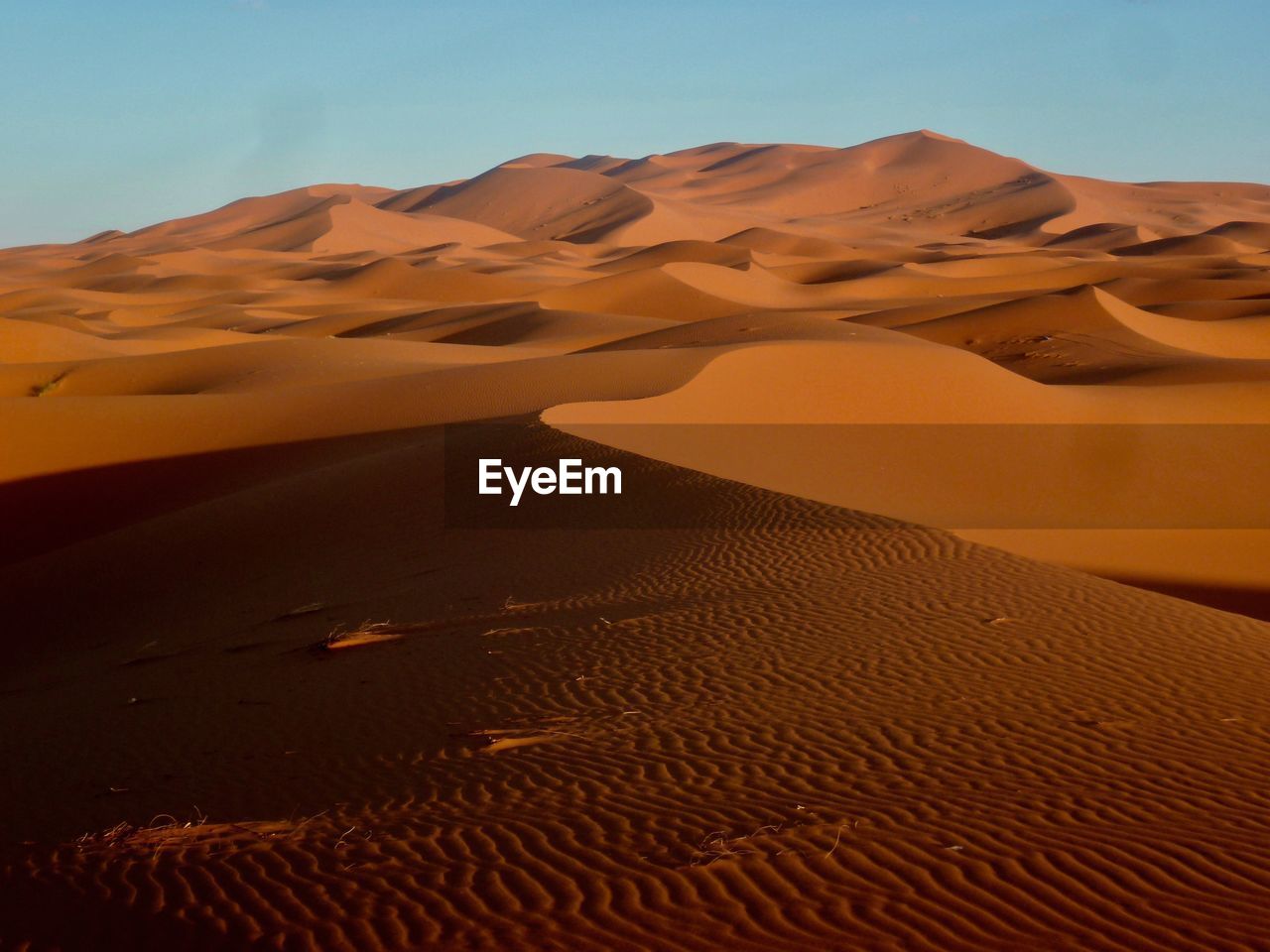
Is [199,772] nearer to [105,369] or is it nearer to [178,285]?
[105,369]

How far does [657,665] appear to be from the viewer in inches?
340

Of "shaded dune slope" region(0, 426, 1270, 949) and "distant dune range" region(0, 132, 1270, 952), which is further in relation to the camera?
"distant dune range" region(0, 132, 1270, 952)

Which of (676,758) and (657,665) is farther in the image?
(657,665)

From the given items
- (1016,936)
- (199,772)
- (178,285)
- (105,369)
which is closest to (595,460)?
(199,772)

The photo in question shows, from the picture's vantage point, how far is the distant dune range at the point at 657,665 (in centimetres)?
506

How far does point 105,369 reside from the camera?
1340 inches

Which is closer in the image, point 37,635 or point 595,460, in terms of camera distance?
point 37,635

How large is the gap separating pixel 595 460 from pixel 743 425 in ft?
18.1

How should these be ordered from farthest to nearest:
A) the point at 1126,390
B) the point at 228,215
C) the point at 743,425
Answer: the point at 228,215
the point at 1126,390
the point at 743,425

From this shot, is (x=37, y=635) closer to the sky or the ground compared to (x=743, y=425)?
closer to the ground

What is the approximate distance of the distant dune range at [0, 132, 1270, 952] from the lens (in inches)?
199

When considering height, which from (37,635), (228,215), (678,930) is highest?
(228,215)

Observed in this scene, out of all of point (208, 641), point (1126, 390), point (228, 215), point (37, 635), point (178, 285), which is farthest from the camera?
point (228, 215)

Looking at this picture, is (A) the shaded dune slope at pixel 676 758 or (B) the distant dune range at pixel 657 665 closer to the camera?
(A) the shaded dune slope at pixel 676 758
